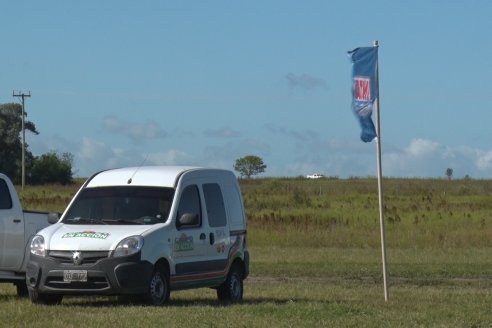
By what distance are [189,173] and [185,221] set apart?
1009 millimetres

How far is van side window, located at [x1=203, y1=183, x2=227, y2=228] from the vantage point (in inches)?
727

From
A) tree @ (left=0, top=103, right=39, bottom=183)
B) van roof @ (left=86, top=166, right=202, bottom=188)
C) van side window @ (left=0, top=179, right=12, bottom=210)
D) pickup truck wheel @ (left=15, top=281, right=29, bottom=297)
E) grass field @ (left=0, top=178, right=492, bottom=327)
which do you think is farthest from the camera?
tree @ (left=0, top=103, right=39, bottom=183)

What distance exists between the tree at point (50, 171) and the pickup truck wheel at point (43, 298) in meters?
90.8

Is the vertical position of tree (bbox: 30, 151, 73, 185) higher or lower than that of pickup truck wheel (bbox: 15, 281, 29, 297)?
higher

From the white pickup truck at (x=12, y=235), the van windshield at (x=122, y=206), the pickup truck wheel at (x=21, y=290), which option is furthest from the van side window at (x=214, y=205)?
the pickup truck wheel at (x=21, y=290)

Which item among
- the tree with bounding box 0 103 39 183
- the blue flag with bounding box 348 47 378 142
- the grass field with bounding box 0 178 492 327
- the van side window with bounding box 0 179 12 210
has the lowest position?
the grass field with bounding box 0 178 492 327

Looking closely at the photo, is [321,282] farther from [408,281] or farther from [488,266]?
[488,266]

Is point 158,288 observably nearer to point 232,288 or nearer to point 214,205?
point 214,205

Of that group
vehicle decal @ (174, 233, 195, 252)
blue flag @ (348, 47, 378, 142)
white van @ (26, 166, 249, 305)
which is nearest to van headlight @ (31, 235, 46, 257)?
white van @ (26, 166, 249, 305)

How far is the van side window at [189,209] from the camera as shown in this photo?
1745 centimetres

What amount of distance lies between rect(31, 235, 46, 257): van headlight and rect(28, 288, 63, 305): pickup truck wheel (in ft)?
1.89

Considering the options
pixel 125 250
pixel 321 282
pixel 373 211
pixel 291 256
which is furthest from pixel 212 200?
pixel 373 211

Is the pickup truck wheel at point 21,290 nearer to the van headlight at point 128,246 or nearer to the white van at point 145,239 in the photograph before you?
the white van at point 145,239

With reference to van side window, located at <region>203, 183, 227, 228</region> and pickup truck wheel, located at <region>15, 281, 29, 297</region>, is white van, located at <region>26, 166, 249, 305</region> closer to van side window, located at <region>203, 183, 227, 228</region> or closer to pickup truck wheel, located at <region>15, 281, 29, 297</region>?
van side window, located at <region>203, 183, 227, 228</region>
